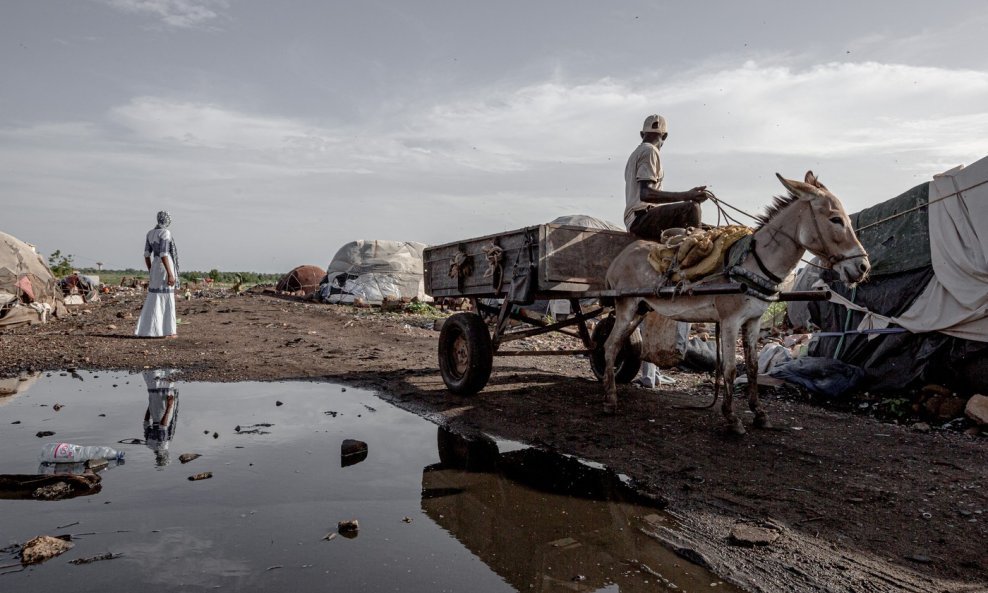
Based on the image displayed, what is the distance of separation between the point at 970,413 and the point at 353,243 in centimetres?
2175

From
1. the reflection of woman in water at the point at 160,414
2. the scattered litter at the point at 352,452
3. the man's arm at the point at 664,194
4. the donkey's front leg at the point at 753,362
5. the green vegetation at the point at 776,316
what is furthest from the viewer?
the green vegetation at the point at 776,316

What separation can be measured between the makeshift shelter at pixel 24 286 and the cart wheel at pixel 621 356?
1250cm

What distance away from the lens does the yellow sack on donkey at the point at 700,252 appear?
5.47 meters

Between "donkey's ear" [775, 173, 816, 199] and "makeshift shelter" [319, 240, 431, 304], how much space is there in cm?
1828

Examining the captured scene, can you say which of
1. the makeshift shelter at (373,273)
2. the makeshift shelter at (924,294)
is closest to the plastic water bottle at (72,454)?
the makeshift shelter at (924,294)

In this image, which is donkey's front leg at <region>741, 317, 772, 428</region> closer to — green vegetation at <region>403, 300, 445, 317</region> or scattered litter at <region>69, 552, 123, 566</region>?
scattered litter at <region>69, 552, 123, 566</region>

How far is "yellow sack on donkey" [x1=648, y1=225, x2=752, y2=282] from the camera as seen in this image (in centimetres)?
547

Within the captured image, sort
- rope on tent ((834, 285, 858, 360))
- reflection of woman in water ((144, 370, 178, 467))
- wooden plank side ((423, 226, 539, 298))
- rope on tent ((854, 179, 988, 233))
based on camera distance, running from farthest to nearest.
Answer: rope on tent ((834, 285, 858, 360)) → rope on tent ((854, 179, 988, 233)) → wooden plank side ((423, 226, 539, 298)) → reflection of woman in water ((144, 370, 178, 467))

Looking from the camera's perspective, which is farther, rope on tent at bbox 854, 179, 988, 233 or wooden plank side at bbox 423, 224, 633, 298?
rope on tent at bbox 854, 179, 988, 233

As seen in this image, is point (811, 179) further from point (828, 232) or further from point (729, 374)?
point (729, 374)

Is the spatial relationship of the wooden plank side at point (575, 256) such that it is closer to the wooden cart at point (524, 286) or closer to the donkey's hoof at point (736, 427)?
the wooden cart at point (524, 286)

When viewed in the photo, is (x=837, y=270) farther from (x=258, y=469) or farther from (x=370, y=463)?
(x=258, y=469)

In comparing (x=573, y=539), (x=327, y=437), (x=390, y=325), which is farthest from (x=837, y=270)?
(x=390, y=325)

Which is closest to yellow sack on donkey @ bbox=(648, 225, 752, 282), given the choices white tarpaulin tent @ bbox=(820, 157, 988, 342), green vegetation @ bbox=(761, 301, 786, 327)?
white tarpaulin tent @ bbox=(820, 157, 988, 342)
